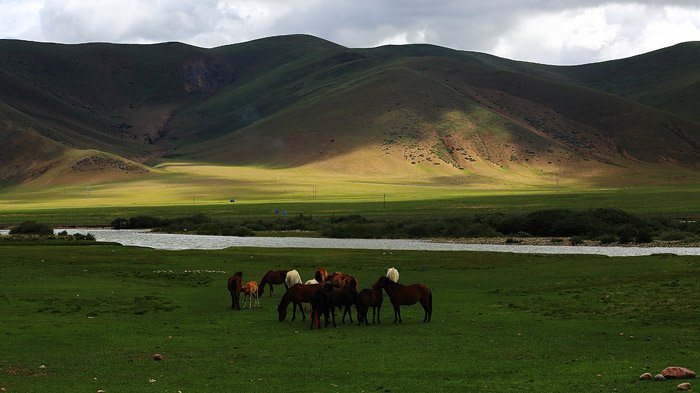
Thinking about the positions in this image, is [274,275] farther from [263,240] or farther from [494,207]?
[494,207]

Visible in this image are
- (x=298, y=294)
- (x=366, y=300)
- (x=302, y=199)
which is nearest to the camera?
(x=366, y=300)

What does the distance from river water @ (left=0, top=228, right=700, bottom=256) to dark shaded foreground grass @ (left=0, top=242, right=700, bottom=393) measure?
20.2 m

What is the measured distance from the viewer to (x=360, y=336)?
2558cm

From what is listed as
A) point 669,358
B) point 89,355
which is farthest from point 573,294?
point 89,355

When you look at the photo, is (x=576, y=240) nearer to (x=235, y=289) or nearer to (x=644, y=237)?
(x=644, y=237)

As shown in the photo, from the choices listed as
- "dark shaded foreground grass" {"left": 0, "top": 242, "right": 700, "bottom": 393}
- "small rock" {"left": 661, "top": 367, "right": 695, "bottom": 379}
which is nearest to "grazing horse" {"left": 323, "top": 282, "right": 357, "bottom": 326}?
"dark shaded foreground grass" {"left": 0, "top": 242, "right": 700, "bottom": 393}

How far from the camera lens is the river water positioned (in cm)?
6582

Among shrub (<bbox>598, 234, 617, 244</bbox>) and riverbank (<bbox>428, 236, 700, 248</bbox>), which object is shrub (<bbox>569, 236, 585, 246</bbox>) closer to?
riverbank (<bbox>428, 236, 700, 248</bbox>)

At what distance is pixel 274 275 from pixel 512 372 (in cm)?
1714

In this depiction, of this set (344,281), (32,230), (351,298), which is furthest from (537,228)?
(351,298)

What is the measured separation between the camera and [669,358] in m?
21.0

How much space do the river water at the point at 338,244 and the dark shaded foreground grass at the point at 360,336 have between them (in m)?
20.2

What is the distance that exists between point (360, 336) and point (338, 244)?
161ft

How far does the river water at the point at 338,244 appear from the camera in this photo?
6582 cm
